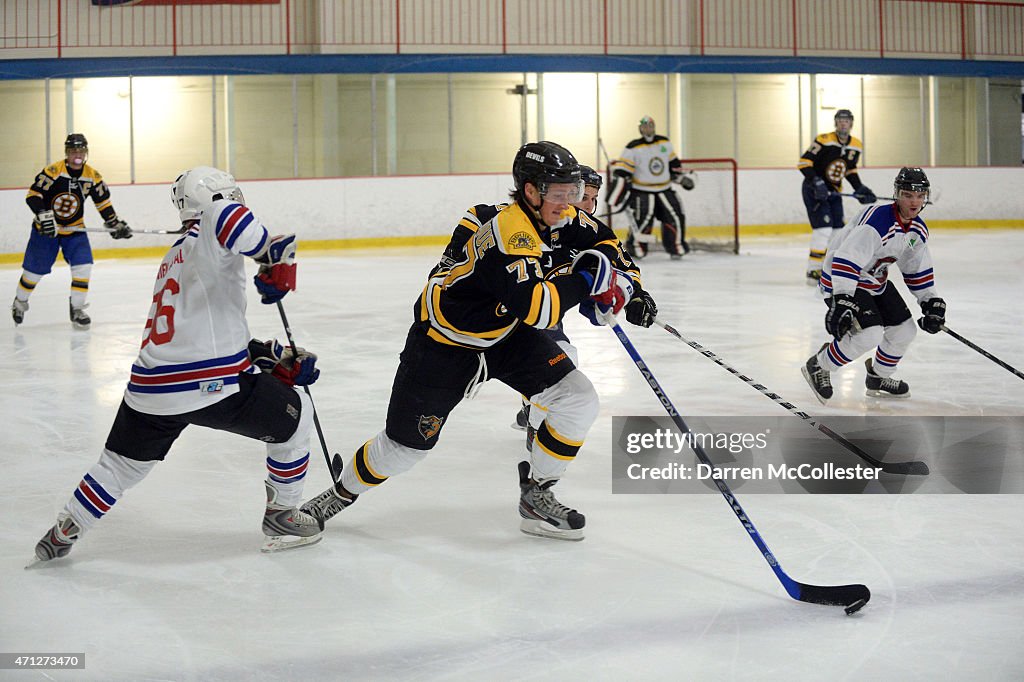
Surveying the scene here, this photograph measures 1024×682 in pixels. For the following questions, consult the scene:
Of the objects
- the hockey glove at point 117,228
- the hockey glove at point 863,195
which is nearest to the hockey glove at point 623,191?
the hockey glove at point 863,195

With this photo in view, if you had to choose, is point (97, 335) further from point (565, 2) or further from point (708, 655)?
point (565, 2)

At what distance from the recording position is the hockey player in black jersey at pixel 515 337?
298 cm

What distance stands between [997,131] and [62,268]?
473 inches

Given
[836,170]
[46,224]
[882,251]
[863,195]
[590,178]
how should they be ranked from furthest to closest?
[836,170], [863,195], [46,224], [882,251], [590,178]

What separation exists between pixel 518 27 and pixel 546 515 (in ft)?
41.2

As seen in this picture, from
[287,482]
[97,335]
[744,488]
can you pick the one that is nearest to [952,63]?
[97,335]

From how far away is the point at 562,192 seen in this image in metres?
3.01

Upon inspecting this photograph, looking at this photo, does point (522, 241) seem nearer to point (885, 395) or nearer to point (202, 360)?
point (202, 360)

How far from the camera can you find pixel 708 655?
2.48 m

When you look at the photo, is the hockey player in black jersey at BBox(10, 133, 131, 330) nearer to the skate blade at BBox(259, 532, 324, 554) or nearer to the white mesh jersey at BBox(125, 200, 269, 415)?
the skate blade at BBox(259, 532, 324, 554)

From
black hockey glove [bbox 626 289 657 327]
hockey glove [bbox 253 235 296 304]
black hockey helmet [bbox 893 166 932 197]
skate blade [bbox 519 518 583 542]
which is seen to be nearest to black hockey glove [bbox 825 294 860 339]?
black hockey helmet [bbox 893 166 932 197]

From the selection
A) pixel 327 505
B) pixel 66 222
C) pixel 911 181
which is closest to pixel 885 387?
pixel 911 181

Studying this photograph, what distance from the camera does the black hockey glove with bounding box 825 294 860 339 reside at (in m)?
4.74

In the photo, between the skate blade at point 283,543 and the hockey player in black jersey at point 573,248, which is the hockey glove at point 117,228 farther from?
the skate blade at point 283,543
